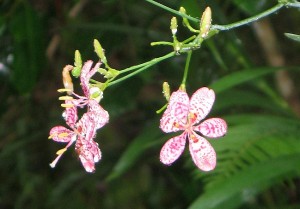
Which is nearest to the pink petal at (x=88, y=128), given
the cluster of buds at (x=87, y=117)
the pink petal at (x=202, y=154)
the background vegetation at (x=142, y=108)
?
the cluster of buds at (x=87, y=117)

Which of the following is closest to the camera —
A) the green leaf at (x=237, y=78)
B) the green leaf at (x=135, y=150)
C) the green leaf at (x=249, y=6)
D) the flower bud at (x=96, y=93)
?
the flower bud at (x=96, y=93)

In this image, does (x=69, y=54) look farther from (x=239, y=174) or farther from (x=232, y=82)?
(x=239, y=174)

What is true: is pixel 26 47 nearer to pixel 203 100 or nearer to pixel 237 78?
pixel 237 78

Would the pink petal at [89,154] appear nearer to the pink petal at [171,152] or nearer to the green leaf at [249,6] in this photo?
the pink petal at [171,152]

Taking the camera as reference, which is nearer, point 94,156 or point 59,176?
point 94,156

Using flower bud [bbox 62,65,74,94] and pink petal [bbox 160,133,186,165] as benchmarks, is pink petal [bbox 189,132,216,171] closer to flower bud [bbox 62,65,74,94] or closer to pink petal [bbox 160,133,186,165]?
pink petal [bbox 160,133,186,165]

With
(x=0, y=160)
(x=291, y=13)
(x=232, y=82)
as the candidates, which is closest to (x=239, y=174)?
(x=232, y=82)

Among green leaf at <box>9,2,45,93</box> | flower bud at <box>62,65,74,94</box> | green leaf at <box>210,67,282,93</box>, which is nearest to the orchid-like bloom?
flower bud at <box>62,65,74,94</box>
